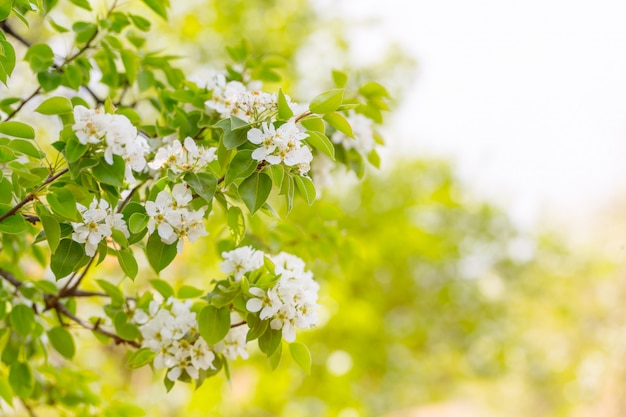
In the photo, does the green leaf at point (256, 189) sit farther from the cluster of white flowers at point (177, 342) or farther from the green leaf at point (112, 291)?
the green leaf at point (112, 291)

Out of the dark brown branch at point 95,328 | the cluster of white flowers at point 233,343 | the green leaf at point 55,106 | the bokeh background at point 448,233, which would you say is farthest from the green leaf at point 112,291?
the bokeh background at point 448,233

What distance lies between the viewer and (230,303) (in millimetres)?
672

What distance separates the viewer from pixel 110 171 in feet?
1.83

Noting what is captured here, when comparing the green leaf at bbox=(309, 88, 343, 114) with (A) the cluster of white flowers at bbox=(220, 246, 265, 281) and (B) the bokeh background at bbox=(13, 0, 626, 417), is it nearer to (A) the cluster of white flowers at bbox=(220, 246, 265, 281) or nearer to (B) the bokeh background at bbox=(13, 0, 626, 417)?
(A) the cluster of white flowers at bbox=(220, 246, 265, 281)

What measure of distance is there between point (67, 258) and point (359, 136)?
0.50 m

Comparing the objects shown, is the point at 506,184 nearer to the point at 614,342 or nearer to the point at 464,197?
the point at 464,197

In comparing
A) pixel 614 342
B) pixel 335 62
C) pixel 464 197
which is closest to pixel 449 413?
pixel 464 197

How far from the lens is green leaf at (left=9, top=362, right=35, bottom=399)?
87 centimetres

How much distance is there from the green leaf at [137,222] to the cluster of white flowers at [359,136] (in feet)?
1.37

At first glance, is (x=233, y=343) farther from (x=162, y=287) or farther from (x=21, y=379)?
(x=21, y=379)

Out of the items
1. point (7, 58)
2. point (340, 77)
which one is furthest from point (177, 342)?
point (340, 77)

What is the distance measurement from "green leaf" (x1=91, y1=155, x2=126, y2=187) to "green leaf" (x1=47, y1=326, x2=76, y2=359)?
1.30 ft

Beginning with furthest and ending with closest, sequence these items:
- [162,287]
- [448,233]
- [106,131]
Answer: [448,233]
[162,287]
[106,131]

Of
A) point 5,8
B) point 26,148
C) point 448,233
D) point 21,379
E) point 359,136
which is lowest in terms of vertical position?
point 21,379
